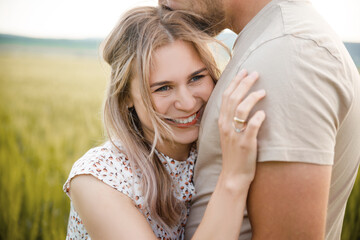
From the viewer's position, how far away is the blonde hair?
1709 millimetres

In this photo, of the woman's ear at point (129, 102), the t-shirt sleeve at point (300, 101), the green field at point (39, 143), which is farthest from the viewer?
the green field at point (39, 143)

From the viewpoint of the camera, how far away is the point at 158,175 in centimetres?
178

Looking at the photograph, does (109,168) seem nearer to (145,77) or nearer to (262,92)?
(145,77)

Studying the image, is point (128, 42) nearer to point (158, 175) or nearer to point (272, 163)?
point (158, 175)

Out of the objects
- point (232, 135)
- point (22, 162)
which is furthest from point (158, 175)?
point (22, 162)

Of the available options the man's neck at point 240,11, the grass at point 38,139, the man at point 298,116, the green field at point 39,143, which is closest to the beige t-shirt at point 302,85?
the man at point 298,116

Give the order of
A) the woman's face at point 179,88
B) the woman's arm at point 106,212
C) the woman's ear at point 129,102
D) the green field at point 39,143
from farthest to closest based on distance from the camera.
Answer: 1. the green field at point 39,143
2. the woman's ear at point 129,102
3. the woman's face at point 179,88
4. the woman's arm at point 106,212

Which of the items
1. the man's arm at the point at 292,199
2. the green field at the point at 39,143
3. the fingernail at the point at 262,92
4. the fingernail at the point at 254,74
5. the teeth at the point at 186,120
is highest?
the fingernail at the point at 254,74

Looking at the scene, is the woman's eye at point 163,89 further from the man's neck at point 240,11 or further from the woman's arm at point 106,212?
the woman's arm at point 106,212

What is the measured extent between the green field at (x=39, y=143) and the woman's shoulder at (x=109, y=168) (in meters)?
0.63

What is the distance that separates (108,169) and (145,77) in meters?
0.46

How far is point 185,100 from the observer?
5.58 ft

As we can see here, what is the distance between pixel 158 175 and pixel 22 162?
1719mm

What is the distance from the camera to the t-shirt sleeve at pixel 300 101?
41.1 inches
